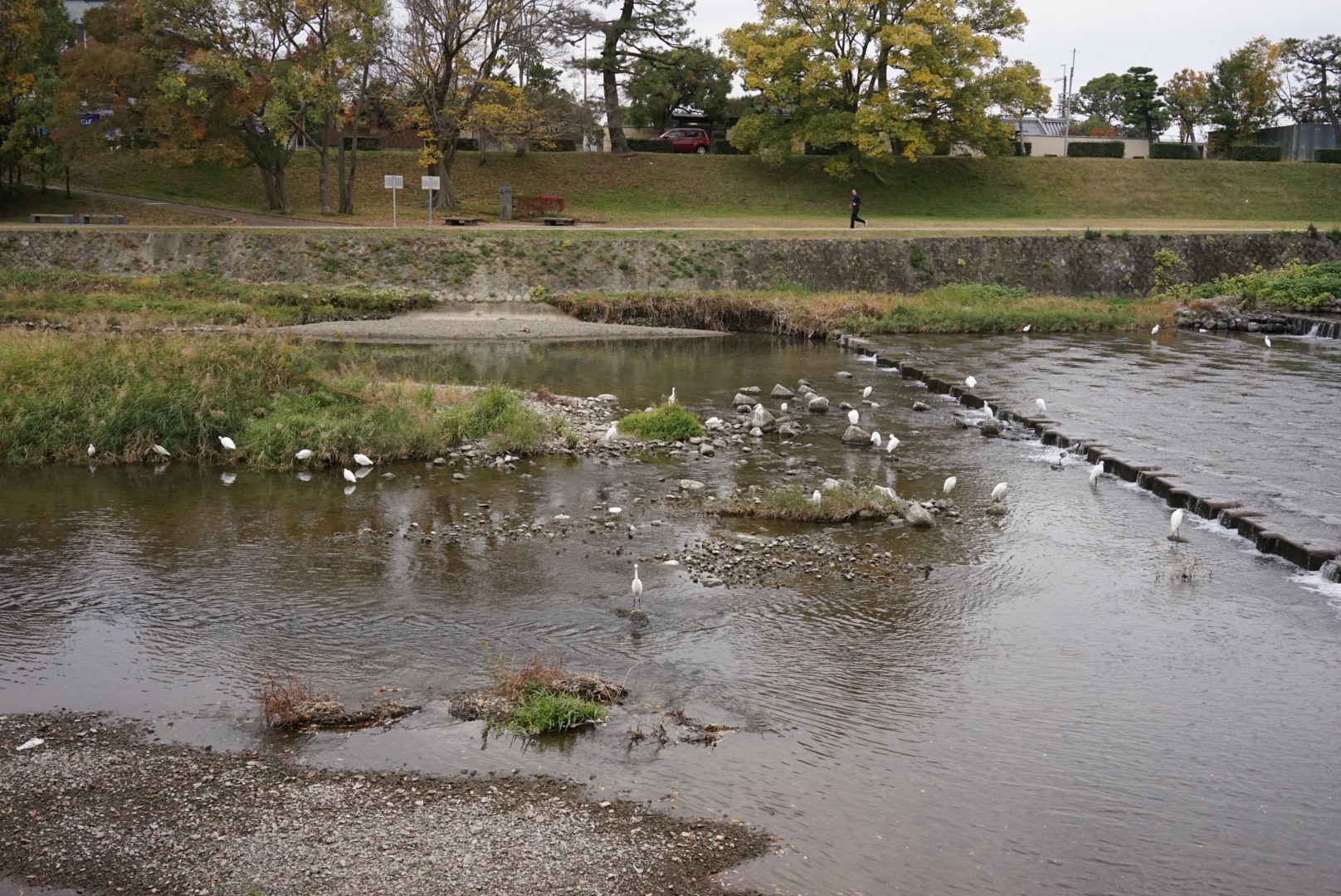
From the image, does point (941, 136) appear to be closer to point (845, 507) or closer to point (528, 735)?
point (845, 507)

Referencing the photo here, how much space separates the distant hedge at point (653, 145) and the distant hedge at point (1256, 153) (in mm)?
30758

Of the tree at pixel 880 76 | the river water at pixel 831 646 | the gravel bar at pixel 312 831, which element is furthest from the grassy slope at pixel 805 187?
the gravel bar at pixel 312 831

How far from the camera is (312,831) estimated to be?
699 cm

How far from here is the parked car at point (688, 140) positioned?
57625 millimetres

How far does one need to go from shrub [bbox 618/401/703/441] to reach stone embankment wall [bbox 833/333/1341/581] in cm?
579

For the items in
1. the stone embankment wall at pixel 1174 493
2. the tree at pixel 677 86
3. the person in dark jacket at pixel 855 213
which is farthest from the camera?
the tree at pixel 677 86

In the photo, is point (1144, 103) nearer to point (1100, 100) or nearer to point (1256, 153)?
point (1256, 153)

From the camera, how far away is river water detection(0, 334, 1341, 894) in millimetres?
7453

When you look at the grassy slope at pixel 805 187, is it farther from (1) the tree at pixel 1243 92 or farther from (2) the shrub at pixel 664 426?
(2) the shrub at pixel 664 426

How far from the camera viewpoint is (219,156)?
40000mm

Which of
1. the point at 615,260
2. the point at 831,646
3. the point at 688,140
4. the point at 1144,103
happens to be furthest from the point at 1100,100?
the point at 831,646

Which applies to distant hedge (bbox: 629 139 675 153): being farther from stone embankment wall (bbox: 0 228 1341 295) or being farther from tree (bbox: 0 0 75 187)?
tree (bbox: 0 0 75 187)

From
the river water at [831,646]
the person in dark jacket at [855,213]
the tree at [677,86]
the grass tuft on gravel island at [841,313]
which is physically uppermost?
the tree at [677,86]

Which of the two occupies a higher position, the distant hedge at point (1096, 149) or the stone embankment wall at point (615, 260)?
the distant hedge at point (1096, 149)
